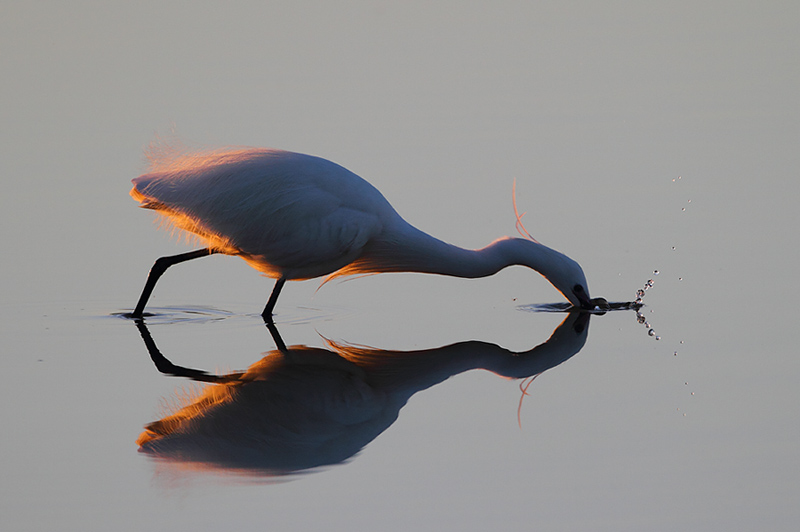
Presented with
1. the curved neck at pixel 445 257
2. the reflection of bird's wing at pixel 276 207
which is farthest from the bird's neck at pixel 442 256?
the reflection of bird's wing at pixel 276 207

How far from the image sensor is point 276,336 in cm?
1001

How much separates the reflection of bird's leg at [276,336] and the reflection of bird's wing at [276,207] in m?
0.51

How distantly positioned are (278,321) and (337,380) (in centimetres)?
236

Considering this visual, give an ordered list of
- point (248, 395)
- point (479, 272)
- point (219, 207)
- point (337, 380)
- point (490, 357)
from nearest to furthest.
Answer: point (248, 395) → point (337, 380) → point (490, 357) → point (219, 207) → point (479, 272)

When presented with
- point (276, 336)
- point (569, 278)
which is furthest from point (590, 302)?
point (276, 336)

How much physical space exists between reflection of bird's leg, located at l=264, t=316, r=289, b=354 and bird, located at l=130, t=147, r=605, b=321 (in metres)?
0.10

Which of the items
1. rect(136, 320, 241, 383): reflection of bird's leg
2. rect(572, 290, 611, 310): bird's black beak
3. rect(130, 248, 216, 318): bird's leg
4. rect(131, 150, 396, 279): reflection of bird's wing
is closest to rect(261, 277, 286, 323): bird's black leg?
rect(131, 150, 396, 279): reflection of bird's wing

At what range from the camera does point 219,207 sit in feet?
33.3

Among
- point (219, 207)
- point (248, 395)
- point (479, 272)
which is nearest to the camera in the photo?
point (248, 395)

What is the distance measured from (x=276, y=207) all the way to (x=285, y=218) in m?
0.13

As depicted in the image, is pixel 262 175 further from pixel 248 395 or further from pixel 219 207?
pixel 248 395

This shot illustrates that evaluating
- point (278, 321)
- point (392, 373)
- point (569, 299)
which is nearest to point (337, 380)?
point (392, 373)

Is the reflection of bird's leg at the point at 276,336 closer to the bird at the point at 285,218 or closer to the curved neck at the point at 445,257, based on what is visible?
the bird at the point at 285,218

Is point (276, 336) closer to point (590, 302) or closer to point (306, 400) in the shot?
point (306, 400)
